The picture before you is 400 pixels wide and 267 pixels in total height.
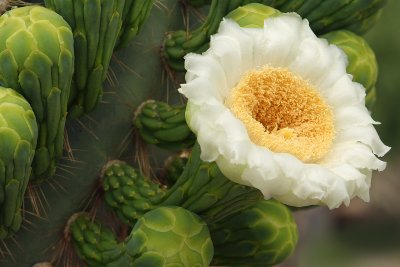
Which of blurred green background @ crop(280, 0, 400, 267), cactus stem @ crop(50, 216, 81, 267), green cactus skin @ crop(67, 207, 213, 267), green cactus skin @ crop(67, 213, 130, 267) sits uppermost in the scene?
green cactus skin @ crop(67, 207, 213, 267)

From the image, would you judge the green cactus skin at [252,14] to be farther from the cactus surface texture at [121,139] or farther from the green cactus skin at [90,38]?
the green cactus skin at [90,38]

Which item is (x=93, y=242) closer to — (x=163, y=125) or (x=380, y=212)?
(x=163, y=125)

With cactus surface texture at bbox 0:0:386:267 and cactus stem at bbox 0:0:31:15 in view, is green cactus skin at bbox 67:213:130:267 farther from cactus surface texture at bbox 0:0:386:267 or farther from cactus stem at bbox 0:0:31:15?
cactus stem at bbox 0:0:31:15

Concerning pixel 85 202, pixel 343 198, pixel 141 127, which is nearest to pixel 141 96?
pixel 141 127

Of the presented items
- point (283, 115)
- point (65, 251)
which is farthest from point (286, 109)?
point (65, 251)

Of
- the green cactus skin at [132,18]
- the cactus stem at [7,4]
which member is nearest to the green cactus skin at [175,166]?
the green cactus skin at [132,18]

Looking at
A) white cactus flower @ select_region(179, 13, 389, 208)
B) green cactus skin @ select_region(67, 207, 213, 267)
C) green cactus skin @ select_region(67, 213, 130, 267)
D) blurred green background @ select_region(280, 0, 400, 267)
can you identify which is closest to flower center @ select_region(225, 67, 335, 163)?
white cactus flower @ select_region(179, 13, 389, 208)

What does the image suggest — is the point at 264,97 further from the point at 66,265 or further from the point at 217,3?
the point at 66,265
